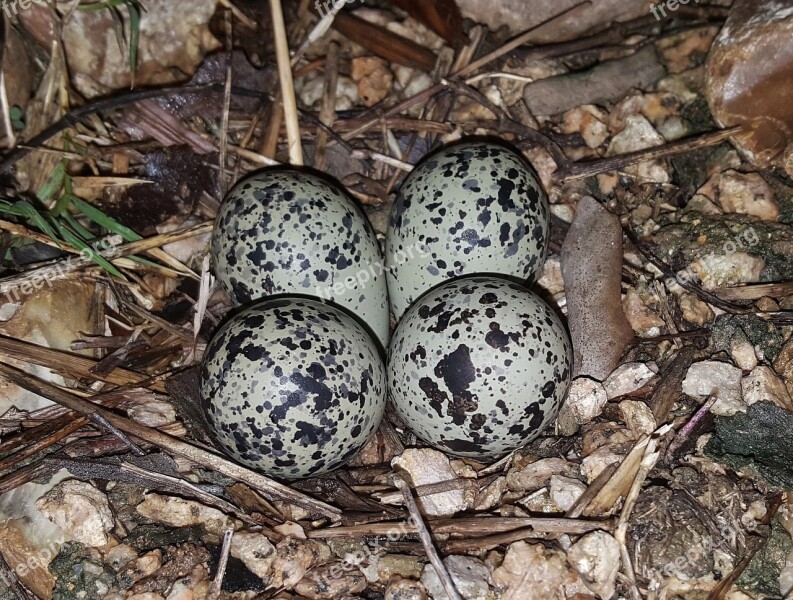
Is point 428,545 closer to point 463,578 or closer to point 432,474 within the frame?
point 463,578

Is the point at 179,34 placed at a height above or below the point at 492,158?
above

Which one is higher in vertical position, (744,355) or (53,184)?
(53,184)

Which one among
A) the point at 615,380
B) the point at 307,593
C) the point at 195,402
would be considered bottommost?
the point at 307,593

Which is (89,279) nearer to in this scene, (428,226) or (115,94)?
(115,94)

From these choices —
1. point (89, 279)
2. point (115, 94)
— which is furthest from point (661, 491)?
point (115, 94)

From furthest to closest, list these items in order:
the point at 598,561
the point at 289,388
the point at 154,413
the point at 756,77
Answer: the point at 756,77
the point at 154,413
the point at 289,388
the point at 598,561

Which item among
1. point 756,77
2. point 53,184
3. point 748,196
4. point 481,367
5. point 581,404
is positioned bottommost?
point 581,404

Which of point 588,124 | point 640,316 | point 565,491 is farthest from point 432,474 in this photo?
point 588,124
